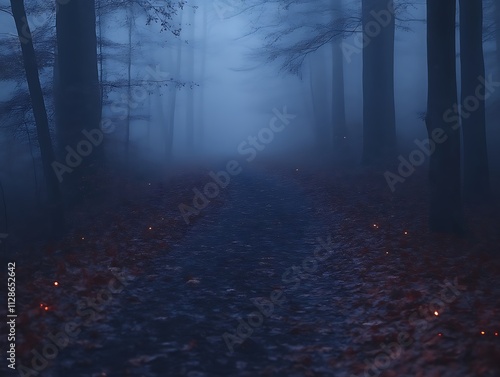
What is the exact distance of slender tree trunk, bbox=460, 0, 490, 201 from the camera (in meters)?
14.0

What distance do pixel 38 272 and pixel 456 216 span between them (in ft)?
27.4

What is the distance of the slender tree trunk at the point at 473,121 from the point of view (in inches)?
552

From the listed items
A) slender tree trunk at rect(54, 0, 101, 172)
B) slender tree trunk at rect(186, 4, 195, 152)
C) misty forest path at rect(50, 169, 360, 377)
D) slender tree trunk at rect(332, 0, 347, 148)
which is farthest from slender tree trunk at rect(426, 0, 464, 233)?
slender tree trunk at rect(186, 4, 195, 152)

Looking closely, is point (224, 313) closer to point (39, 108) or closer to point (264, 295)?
point (264, 295)

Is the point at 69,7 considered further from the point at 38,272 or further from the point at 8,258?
the point at 38,272

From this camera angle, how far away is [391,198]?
14352mm

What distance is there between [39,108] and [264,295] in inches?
293

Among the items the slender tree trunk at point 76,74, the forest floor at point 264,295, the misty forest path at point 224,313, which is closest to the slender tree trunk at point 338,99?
Result: the forest floor at point 264,295

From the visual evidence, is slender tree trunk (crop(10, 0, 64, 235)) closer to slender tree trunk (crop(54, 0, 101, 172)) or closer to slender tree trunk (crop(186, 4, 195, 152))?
slender tree trunk (crop(54, 0, 101, 172))

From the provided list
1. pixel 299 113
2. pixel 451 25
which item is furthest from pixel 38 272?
pixel 299 113

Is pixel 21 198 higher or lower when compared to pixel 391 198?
lower

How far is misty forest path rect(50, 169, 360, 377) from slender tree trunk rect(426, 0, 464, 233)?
2.52 m

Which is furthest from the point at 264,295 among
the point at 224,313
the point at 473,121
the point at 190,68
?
the point at 190,68

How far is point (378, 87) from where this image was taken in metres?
19.0
